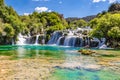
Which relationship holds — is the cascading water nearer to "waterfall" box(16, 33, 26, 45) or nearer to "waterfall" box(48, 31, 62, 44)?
"waterfall" box(48, 31, 62, 44)

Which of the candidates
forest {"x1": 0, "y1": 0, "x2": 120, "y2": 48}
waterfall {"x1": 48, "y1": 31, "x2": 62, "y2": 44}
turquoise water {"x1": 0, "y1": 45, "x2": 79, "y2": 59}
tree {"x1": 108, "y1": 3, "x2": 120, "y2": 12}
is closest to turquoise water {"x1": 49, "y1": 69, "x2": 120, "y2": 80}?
turquoise water {"x1": 0, "y1": 45, "x2": 79, "y2": 59}

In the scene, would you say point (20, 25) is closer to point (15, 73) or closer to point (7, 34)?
point (7, 34)

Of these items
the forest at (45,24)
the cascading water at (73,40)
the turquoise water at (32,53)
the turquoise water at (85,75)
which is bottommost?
the turquoise water at (85,75)

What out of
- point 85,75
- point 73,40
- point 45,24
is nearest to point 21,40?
point 73,40

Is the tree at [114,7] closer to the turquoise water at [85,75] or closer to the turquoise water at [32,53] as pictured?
the turquoise water at [32,53]

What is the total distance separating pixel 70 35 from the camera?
69812 millimetres

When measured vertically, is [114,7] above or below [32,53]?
above

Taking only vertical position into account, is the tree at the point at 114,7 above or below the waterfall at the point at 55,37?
above

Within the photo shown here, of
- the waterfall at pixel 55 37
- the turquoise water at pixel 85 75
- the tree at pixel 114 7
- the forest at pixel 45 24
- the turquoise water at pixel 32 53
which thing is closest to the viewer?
the turquoise water at pixel 85 75

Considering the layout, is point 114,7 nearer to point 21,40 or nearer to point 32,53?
point 21,40

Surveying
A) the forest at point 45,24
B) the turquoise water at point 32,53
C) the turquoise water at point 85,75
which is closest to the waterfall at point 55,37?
the forest at point 45,24

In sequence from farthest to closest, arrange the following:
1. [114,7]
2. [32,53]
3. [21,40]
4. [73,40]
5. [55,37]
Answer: [114,7] → [21,40] → [55,37] → [73,40] → [32,53]

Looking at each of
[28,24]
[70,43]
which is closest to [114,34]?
[70,43]

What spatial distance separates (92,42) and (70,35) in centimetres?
830
